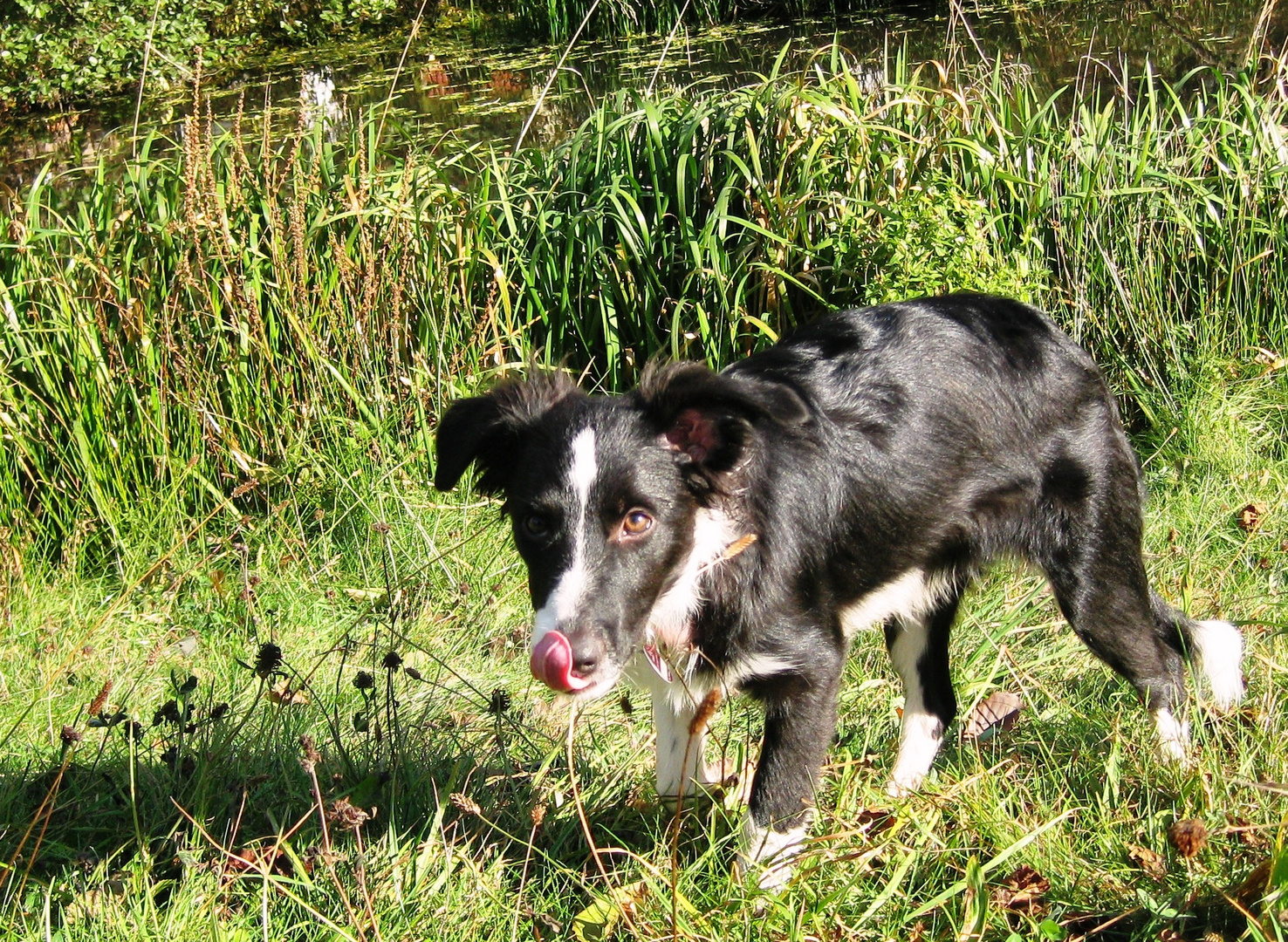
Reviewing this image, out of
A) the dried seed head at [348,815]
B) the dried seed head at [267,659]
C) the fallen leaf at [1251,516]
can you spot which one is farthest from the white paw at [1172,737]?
the dried seed head at [267,659]

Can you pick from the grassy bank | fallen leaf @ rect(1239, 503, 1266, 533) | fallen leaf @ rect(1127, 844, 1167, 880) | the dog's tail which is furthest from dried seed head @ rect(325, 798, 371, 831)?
fallen leaf @ rect(1239, 503, 1266, 533)

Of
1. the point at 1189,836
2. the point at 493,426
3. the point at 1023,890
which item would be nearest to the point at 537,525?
the point at 493,426

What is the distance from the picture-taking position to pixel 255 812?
2.87 metres

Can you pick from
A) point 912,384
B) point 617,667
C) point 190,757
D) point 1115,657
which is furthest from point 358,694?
point 1115,657

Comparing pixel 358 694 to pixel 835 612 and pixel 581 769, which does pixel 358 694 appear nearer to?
pixel 581 769

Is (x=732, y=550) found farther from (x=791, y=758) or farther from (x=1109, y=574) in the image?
(x=1109, y=574)

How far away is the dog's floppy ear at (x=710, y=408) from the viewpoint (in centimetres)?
237

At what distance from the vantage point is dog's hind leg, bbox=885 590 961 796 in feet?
9.92

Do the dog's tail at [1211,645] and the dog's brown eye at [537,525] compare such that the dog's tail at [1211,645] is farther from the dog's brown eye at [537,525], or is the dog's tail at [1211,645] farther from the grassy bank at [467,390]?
the dog's brown eye at [537,525]

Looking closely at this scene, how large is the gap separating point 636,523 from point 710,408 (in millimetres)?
278

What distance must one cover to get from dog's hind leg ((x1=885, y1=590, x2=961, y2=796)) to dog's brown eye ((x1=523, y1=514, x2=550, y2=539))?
1088 mm

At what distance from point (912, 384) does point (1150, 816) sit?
1.07 m

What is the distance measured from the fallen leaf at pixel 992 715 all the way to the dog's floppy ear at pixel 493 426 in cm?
141

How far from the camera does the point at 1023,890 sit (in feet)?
7.61
